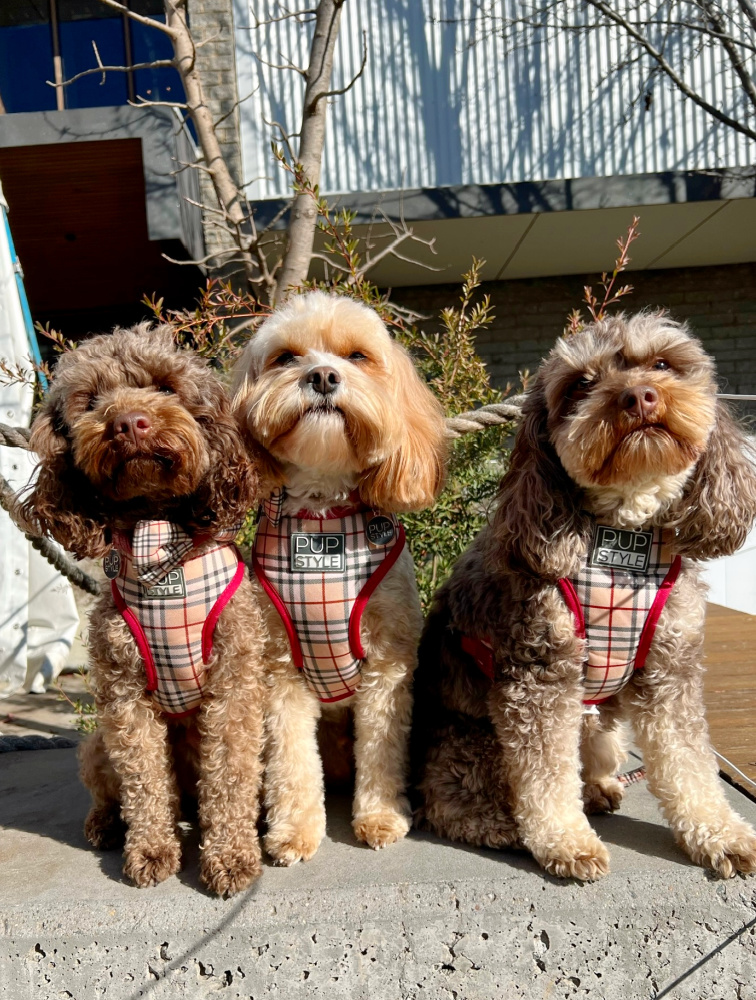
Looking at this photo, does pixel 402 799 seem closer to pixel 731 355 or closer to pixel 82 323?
pixel 731 355

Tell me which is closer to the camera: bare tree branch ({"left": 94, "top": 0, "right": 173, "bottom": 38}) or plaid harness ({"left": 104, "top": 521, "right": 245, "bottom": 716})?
plaid harness ({"left": 104, "top": 521, "right": 245, "bottom": 716})

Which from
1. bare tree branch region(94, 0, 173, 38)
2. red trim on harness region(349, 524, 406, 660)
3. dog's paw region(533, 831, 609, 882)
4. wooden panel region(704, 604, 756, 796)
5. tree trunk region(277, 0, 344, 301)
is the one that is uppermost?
bare tree branch region(94, 0, 173, 38)

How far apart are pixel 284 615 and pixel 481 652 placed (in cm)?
55

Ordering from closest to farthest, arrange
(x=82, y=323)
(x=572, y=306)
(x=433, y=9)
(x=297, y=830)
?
(x=297, y=830) → (x=433, y=9) → (x=572, y=306) → (x=82, y=323)

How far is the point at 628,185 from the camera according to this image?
7.64m

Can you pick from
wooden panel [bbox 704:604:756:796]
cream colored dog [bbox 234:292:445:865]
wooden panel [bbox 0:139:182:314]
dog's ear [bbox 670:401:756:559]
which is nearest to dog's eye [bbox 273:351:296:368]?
cream colored dog [bbox 234:292:445:865]

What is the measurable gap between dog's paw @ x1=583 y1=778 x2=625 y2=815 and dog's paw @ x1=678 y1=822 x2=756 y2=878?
0.37 meters

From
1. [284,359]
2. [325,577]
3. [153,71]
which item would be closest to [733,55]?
[153,71]

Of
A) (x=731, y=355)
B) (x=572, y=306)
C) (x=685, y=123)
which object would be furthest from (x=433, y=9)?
(x=731, y=355)

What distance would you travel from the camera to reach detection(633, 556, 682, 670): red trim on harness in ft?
6.52

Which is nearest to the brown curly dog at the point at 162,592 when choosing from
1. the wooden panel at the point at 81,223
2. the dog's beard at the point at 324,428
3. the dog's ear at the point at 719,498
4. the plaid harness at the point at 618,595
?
the dog's beard at the point at 324,428

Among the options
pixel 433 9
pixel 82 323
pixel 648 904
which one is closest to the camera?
pixel 648 904

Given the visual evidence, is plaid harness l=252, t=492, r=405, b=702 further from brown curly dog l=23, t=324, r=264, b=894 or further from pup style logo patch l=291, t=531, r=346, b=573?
brown curly dog l=23, t=324, r=264, b=894

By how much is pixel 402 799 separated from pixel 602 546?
96cm
